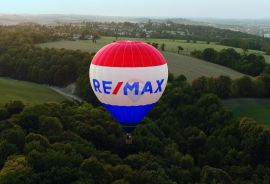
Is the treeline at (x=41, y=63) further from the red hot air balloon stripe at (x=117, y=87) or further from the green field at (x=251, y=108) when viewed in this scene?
the red hot air balloon stripe at (x=117, y=87)

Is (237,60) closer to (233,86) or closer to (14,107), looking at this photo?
(233,86)

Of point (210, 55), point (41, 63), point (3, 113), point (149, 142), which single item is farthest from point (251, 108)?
point (41, 63)

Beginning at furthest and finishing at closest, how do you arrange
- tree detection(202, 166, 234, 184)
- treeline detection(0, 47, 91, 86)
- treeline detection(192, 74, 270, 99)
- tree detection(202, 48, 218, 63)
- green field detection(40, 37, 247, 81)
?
1. tree detection(202, 48, 218, 63)
2. treeline detection(0, 47, 91, 86)
3. green field detection(40, 37, 247, 81)
4. treeline detection(192, 74, 270, 99)
5. tree detection(202, 166, 234, 184)

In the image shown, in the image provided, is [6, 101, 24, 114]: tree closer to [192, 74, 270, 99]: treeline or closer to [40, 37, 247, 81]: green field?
[192, 74, 270, 99]: treeline

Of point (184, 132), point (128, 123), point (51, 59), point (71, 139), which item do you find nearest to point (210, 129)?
point (184, 132)

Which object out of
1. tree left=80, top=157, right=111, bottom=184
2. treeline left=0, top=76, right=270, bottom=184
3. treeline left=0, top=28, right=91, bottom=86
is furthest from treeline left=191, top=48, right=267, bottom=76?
tree left=80, top=157, right=111, bottom=184

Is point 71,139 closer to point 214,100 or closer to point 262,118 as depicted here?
point 214,100

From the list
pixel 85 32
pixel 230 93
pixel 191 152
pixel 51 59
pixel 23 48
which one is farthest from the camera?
pixel 85 32
